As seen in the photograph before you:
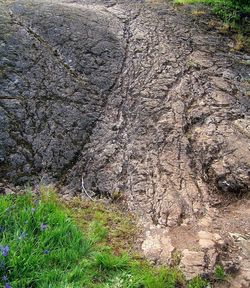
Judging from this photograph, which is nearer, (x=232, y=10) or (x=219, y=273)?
(x=219, y=273)

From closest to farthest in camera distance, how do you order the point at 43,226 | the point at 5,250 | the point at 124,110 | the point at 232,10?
the point at 5,250 < the point at 43,226 < the point at 124,110 < the point at 232,10

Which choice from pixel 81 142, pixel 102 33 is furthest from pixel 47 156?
pixel 102 33

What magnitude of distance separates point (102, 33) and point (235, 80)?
6.91 feet

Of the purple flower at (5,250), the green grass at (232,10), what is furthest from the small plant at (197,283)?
the green grass at (232,10)

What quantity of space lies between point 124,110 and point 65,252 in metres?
2.27

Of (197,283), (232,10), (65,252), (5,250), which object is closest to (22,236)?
(5,250)

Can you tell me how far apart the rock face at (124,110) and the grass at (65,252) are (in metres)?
0.46

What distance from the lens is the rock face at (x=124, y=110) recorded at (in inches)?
159

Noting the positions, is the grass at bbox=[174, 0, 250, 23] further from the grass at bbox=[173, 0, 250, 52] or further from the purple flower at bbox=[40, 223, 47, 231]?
the purple flower at bbox=[40, 223, 47, 231]

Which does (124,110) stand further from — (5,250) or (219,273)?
(5,250)

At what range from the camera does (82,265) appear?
3088 mm

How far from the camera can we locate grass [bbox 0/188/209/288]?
2891 mm

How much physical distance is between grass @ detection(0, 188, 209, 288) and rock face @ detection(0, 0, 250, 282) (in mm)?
457

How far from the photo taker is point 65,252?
3129mm
